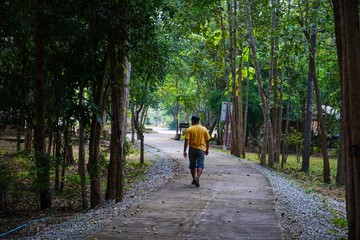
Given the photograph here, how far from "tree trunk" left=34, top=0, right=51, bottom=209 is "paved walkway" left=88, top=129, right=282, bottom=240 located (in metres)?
2.44

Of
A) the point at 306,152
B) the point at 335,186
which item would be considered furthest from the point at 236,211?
the point at 306,152

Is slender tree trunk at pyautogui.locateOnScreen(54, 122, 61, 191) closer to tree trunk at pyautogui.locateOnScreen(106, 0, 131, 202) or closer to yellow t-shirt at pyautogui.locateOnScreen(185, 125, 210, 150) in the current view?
tree trunk at pyautogui.locateOnScreen(106, 0, 131, 202)

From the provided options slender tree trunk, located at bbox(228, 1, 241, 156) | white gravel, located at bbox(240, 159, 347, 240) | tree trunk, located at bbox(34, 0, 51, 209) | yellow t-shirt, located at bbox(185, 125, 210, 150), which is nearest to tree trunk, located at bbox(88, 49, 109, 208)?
tree trunk, located at bbox(34, 0, 51, 209)

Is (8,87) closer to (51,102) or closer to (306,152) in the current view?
(51,102)

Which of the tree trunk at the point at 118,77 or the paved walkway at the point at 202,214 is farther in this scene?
the tree trunk at the point at 118,77

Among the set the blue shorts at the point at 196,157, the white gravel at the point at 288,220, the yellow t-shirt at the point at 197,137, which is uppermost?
the yellow t-shirt at the point at 197,137

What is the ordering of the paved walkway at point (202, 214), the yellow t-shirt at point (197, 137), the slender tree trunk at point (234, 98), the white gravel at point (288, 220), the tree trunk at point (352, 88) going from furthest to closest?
the slender tree trunk at point (234, 98) < the yellow t-shirt at point (197, 137) < the white gravel at point (288, 220) < the paved walkway at point (202, 214) < the tree trunk at point (352, 88)

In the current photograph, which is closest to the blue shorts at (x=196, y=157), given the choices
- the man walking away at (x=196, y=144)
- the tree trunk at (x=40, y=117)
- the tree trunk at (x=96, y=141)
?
the man walking away at (x=196, y=144)

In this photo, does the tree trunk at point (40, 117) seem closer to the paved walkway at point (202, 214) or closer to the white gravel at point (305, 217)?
the paved walkway at point (202, 214)

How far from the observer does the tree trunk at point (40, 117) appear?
9258 millimetres

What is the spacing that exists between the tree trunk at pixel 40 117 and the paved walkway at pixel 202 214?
2.44m

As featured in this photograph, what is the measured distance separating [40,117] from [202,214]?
15.7 ft

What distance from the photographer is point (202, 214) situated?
7.63m

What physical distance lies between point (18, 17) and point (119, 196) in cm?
439
